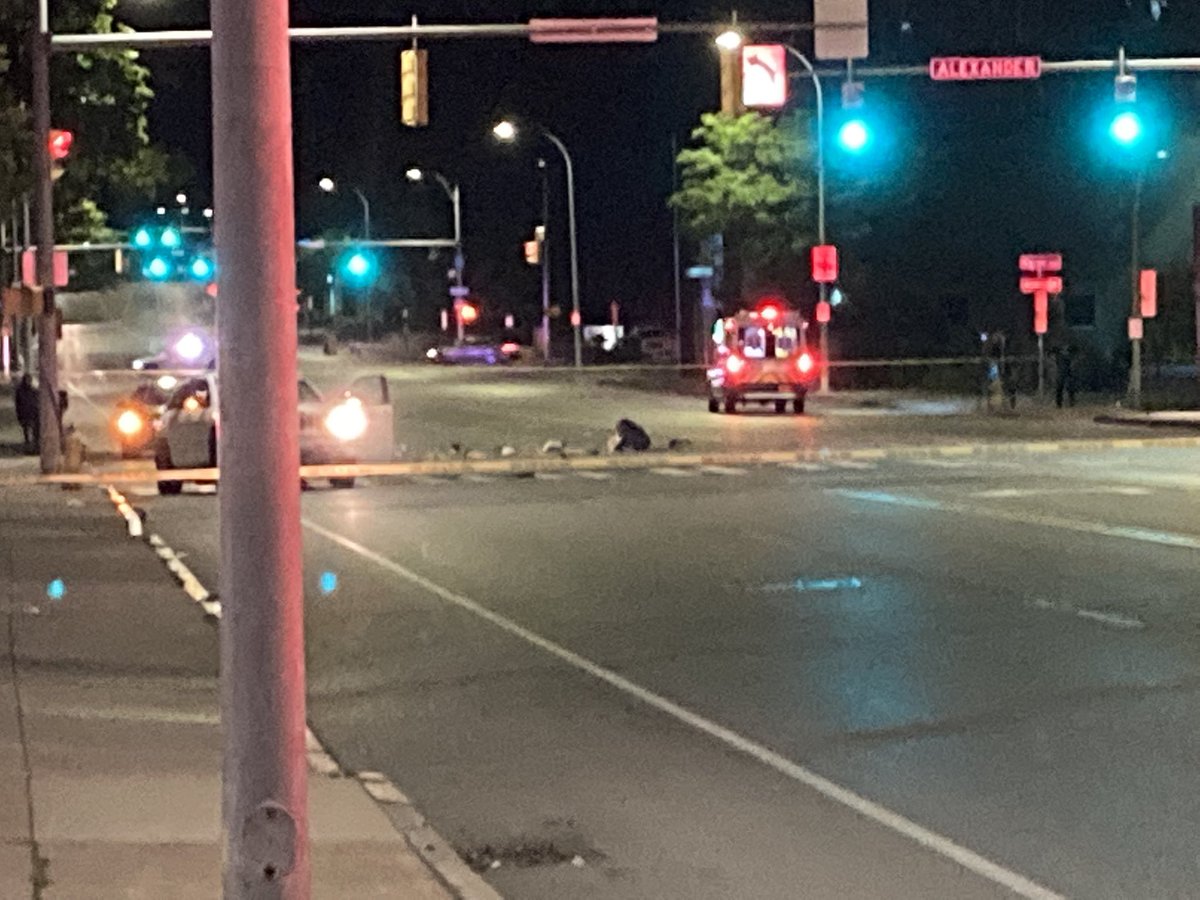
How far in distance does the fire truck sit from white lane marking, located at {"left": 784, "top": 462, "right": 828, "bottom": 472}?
646 inches

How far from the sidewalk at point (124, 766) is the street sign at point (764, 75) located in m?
13.6

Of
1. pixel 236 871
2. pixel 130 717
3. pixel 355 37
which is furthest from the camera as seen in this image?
pixel 355 37

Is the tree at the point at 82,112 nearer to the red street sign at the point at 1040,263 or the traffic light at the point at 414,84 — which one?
the traffic light at the point at 414,84

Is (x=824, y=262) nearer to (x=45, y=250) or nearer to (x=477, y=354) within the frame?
(x=45, y=250)

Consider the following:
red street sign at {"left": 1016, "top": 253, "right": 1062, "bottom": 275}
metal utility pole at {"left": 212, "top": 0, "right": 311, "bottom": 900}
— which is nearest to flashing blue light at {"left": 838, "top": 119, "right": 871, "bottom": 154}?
red street sign at {"left": 1016, "top": 253, "right": 1062, "bottom": 275}

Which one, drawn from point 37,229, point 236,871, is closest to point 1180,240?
point 37,229

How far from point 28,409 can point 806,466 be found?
14.5m

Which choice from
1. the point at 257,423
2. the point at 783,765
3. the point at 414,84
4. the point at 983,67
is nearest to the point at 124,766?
the point at 783,765

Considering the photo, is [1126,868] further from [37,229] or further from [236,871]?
[37,229]

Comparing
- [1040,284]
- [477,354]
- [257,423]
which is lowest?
[477,354]

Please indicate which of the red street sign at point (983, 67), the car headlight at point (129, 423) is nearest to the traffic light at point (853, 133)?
the red street sign at point (983, 67)

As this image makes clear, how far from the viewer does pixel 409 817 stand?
27.7ft

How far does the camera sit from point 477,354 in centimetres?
9075

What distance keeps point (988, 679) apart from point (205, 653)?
5.02 meters
